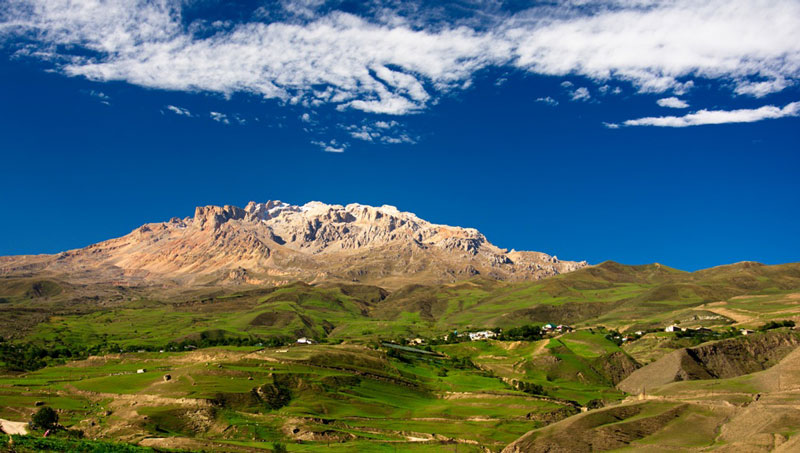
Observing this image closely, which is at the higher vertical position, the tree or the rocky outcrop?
the rocky outcrop

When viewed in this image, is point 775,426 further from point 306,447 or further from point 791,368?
point 306,447

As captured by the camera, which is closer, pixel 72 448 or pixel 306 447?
pixel 72 448

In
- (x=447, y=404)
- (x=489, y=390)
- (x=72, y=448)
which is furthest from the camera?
(x=489, y=390)

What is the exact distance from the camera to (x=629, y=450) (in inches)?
3361

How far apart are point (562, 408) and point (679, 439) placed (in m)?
59.4

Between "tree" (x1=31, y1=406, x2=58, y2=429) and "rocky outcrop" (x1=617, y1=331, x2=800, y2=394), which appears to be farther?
"rocky outcrop" (x1=617, y1=331, x2=800, y2=394)

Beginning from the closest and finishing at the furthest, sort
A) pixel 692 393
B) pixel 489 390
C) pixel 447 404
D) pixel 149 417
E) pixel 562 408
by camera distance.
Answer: pixel 149 417
pixel 692 393
pixel 562 408
pixel 447 404
pixel 489 390

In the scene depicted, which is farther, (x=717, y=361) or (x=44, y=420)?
(x=717, y=361)

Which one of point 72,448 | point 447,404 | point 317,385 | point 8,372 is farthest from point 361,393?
point 8,372

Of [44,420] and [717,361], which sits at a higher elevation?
[717,361]

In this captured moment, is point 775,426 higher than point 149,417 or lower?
lower

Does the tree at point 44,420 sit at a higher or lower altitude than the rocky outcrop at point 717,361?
lower

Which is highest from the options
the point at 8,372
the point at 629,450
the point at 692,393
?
the point at 8,372

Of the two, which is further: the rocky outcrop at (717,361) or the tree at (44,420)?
the rocky outcrop at (717,361)
